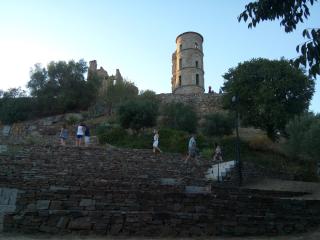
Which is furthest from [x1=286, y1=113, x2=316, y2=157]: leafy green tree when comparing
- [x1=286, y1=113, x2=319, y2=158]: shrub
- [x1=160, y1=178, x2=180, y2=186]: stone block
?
[x1=160, y1=178, x2=180, y2=186]: stone block

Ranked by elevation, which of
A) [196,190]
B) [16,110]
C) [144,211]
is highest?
[16,110]

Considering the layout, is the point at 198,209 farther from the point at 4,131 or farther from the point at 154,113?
the point at 4,131

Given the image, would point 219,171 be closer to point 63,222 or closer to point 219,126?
point 63,222

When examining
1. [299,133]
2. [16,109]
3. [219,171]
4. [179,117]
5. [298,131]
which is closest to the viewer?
[219,171]

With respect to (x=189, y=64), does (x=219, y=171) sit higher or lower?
lower

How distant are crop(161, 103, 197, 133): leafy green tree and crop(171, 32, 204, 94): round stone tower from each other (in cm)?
1548

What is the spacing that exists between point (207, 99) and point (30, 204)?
3320 cm

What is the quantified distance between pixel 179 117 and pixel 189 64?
62.8 feet

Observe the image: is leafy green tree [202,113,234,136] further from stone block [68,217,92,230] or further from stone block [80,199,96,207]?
stone block [68,217,92,230]

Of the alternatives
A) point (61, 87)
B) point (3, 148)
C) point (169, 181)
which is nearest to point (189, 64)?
point (61, 87)

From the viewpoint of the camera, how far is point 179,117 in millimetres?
33781

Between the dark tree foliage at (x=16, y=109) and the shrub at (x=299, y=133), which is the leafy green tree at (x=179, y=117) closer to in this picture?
the shrub at (x=299, y=133)

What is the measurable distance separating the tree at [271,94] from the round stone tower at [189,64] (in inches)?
696

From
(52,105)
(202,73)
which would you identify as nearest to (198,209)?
(52,105)
